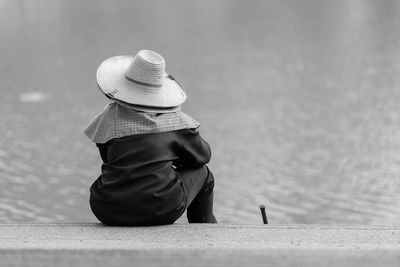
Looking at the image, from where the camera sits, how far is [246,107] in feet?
29.6

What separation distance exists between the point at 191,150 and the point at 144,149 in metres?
0.20

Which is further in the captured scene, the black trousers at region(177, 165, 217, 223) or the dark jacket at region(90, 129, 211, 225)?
the black trousers at region(177, 165, 217, 223)

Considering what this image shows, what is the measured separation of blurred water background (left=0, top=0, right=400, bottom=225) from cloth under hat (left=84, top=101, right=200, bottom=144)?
9.76ft

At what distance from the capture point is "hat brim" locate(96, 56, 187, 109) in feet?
9.30

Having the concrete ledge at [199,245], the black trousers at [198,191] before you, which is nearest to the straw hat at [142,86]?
the black trousers at [198,191]

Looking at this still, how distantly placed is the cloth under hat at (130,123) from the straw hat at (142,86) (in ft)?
0.10

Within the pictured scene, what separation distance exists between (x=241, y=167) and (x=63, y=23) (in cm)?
1085

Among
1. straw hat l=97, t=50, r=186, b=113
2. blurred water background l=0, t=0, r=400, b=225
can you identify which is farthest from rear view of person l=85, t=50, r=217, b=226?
blurred water background l=0, t=0, r=400, b=225

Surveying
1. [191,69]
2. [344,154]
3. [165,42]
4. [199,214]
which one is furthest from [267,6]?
[199,214]

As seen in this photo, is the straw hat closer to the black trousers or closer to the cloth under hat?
the cloth under hat

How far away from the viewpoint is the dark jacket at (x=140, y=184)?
2.70m

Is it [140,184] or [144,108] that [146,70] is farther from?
[140,184]

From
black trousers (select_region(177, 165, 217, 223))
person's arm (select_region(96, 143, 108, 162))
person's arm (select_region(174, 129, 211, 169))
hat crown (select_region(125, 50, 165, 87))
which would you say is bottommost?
black trousers (select_region(177, 165, 217, 223))

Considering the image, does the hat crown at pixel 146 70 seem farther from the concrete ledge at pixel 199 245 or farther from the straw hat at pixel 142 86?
the concrete ledge at pixel 199 245
